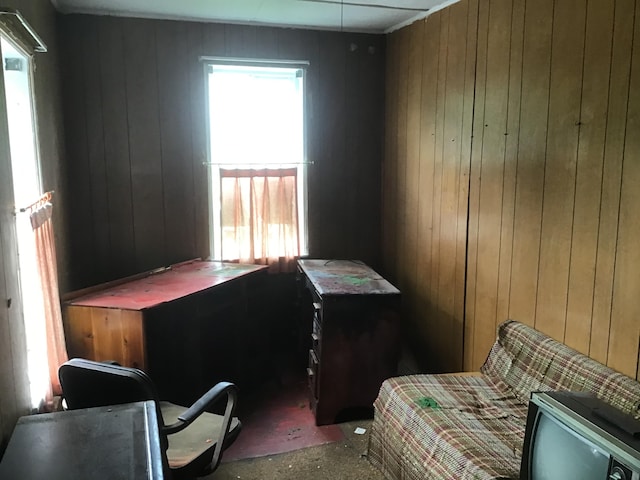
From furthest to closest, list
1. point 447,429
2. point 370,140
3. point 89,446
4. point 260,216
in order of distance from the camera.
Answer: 1. point 370,140
2. point 260,216
3. point 447,429
4. point 89,446

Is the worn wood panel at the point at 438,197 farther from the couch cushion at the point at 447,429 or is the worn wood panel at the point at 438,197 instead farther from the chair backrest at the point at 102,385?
the chair backrest at the point at 102,385

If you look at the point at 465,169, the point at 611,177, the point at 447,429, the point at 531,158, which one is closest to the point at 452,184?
the point at 465,169

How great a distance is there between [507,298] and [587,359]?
0.59 m

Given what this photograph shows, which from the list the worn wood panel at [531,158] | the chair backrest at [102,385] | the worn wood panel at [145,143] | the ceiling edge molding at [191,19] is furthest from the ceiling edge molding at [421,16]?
the chair backrest at [102,385]

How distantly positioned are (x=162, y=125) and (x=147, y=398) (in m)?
2.35

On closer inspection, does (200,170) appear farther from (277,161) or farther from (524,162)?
(524,162)

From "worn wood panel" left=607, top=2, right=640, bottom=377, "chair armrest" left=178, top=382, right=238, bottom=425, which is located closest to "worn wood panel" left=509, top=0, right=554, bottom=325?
"worn wood panel" left=607, top=2, right=640, bottom=377

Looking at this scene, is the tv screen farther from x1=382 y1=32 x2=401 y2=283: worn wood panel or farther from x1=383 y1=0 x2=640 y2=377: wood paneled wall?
x1=382 y1=32 x2=401 y2=283: worn wood panel

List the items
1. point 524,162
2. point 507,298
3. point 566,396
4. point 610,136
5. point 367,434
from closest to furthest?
point 566,396
point 610,136
point 524,162
point 507,298
point 367,434

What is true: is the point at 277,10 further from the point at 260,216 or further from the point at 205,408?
the point at 205,408

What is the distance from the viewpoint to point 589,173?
2051 mm

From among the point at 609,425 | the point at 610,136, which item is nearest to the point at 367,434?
the point at 609,425

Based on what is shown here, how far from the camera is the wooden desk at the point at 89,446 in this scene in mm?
1250

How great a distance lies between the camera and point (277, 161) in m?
3.79
